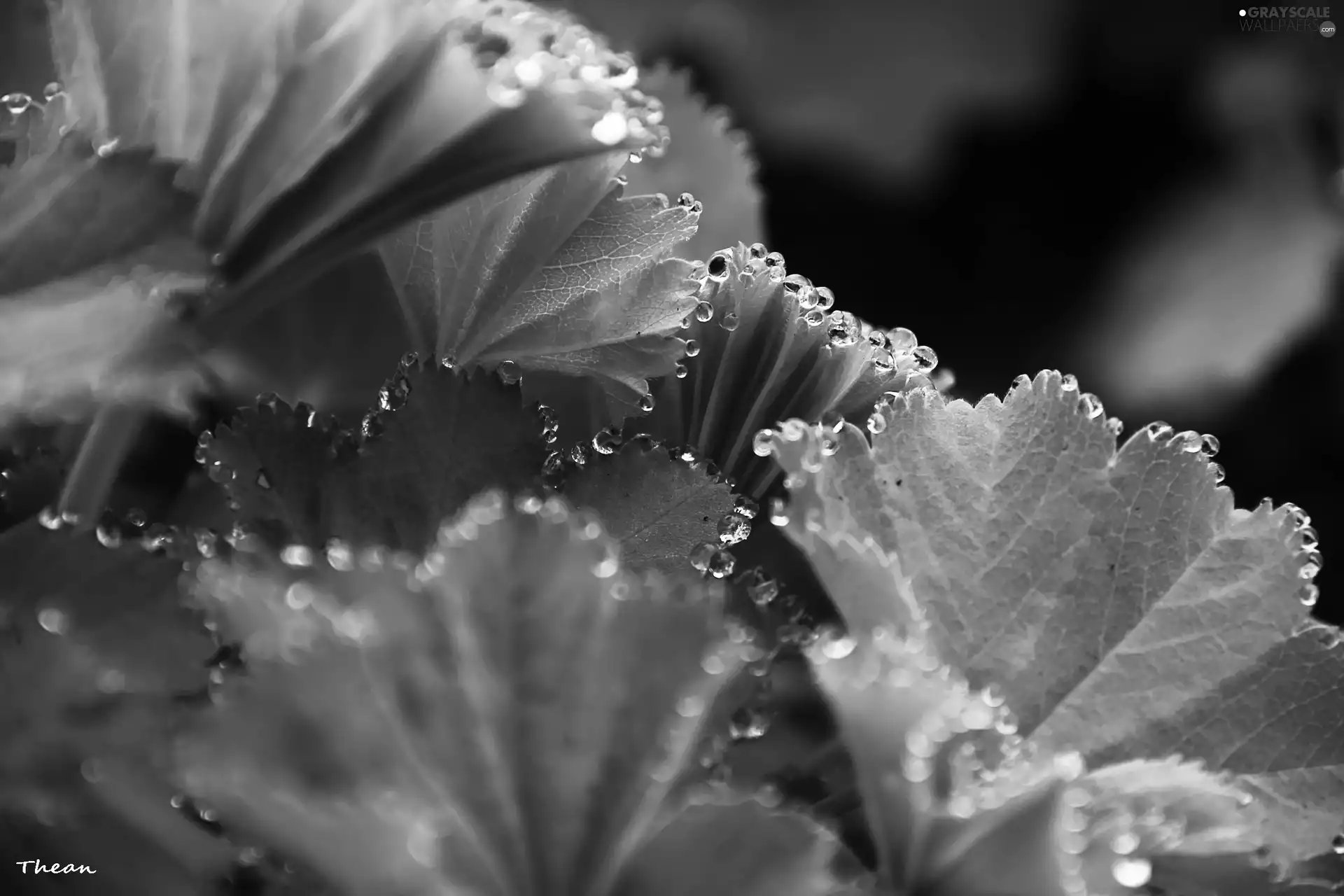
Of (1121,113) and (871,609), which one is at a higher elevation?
(1121,113)

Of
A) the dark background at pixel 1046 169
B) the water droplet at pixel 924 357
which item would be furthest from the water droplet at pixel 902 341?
the dark background at pixel 1046 169

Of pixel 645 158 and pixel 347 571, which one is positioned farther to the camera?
pixel 645 158

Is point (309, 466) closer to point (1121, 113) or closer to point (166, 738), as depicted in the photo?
point (166, 738)

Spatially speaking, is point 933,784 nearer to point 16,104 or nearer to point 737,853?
point 737,853

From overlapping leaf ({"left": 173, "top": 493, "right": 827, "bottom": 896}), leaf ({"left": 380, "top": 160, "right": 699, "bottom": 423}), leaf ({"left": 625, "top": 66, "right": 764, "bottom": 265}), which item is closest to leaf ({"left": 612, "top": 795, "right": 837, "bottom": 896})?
overlapping leaf ({"left": 173, "top": 493, "right": 827, "bottom": 896})

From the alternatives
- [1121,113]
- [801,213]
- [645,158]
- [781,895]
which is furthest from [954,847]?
[1121,113]

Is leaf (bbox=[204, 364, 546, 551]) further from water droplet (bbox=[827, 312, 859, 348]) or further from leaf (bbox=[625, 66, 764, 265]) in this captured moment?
leaf (bbox=[625, 66, 764, 265])
